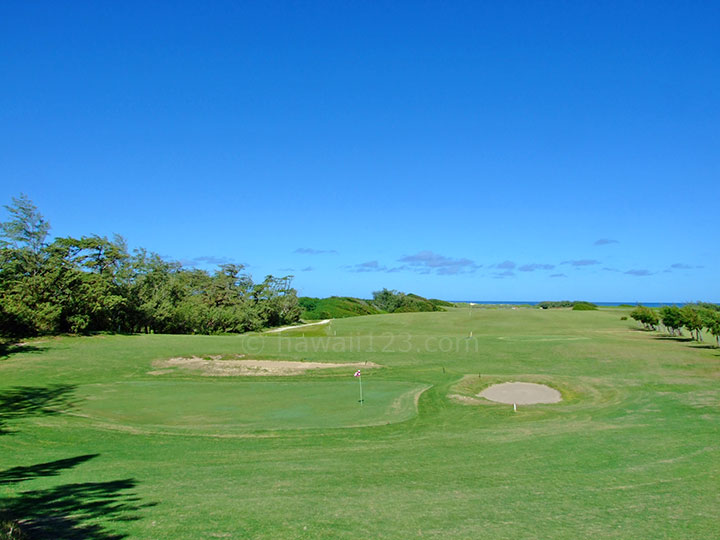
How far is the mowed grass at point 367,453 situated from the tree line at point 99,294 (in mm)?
13236

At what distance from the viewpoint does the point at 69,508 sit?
7320 millimetres

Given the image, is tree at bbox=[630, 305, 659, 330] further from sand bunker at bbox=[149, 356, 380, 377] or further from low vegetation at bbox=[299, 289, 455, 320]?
low vegetation at bbox=[299, 289, 455, 320]

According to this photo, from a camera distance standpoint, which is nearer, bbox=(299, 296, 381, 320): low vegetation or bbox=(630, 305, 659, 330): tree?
bbox=(630, 305, 659, 330): tree

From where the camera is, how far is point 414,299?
137m

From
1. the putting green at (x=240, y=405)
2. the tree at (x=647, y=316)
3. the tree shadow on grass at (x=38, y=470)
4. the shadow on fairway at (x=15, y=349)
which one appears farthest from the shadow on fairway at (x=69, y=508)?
the tree at (x=647, y=316)

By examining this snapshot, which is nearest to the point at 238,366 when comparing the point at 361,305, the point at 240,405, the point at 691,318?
the point at 240,405

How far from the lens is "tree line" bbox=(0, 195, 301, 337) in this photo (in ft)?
131

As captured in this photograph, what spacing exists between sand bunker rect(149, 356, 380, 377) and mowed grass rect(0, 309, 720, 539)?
146cm

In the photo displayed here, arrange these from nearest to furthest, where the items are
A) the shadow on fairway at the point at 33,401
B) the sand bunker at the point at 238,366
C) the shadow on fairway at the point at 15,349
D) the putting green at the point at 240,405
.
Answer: the putting green at the point at 240,405, the shadow on fairway at the point at 33,401, the sand bunker at the point at 238,366, the shadow on fairway at the point at 15,349

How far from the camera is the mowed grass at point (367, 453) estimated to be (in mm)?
7141

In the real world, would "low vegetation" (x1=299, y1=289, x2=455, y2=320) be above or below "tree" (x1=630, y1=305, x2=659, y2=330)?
above

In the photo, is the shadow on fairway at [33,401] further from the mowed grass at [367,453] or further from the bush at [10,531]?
the bush at [10,531]

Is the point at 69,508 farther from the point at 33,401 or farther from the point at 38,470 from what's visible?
the point at 33,401

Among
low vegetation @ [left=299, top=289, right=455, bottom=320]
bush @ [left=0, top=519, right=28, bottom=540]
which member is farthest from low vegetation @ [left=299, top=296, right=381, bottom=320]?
bush @ [left=0, top=519, right=28, bottom=540]
